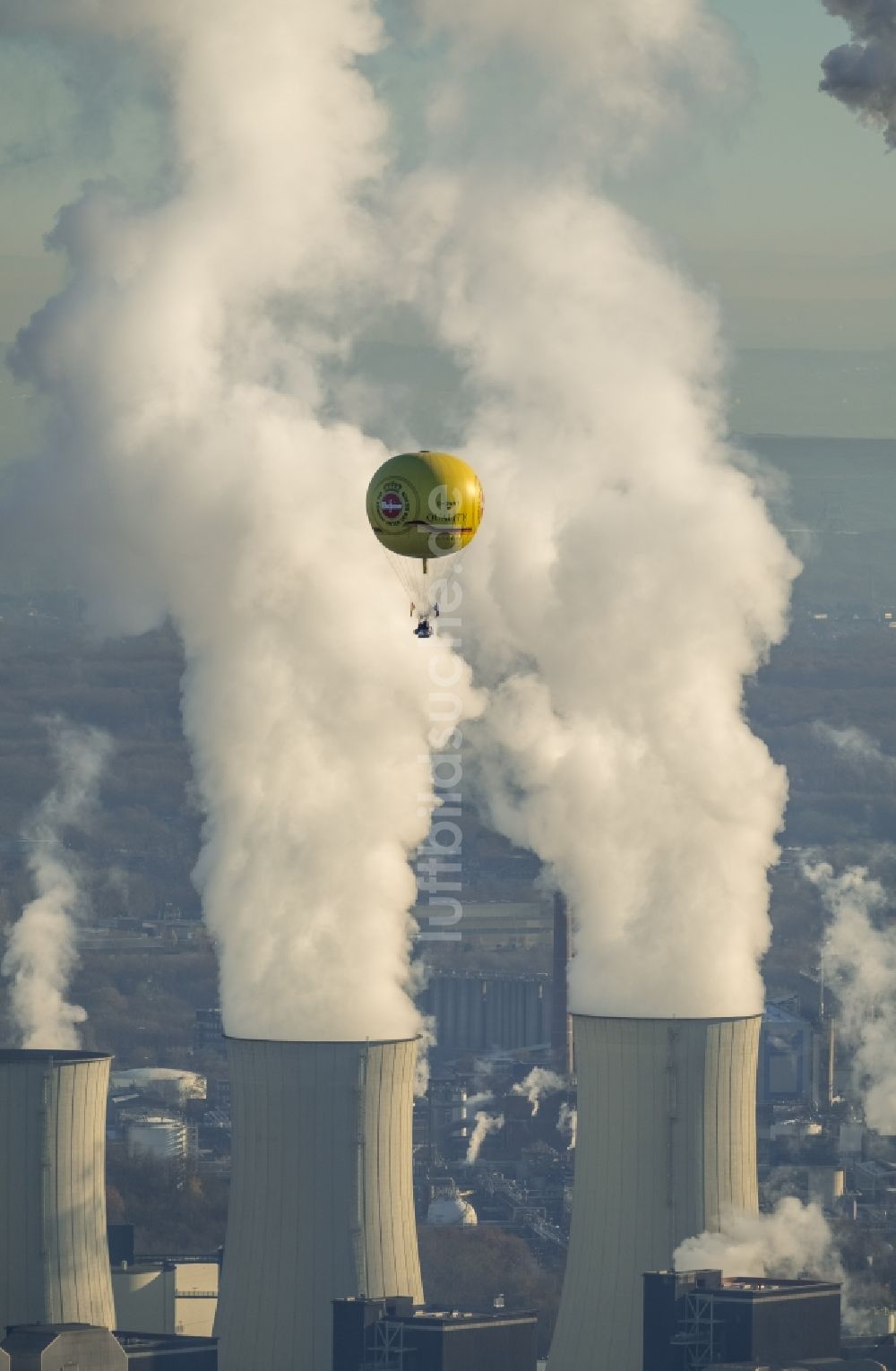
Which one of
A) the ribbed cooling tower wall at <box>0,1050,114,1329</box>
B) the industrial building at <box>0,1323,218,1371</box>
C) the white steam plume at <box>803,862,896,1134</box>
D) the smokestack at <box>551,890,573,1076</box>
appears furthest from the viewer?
the smokestack at <box>551,890,573,1076</box>

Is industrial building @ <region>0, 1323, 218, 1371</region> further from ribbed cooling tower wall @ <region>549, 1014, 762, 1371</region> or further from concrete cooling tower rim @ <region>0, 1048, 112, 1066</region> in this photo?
ribbed cooling tower wall @ <region>549, 1014, 762, 1371</region>

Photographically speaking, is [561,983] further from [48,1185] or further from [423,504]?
[423,504]

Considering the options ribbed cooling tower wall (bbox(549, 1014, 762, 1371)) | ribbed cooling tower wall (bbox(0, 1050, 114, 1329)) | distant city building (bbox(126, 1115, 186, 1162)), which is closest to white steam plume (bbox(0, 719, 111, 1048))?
distant city building (bbox(126, 1115, 186, 1162))

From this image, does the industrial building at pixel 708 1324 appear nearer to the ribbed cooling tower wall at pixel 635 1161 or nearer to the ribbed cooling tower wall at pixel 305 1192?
the ribbed cooling tower wall at pixel 635 1161

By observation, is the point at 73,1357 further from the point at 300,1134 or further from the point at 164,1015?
the point at 164,1015

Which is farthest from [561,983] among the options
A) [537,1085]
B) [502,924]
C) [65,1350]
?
[65,1350]

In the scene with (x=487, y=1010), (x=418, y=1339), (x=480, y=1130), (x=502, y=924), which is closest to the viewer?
(x=418, y=1339)
